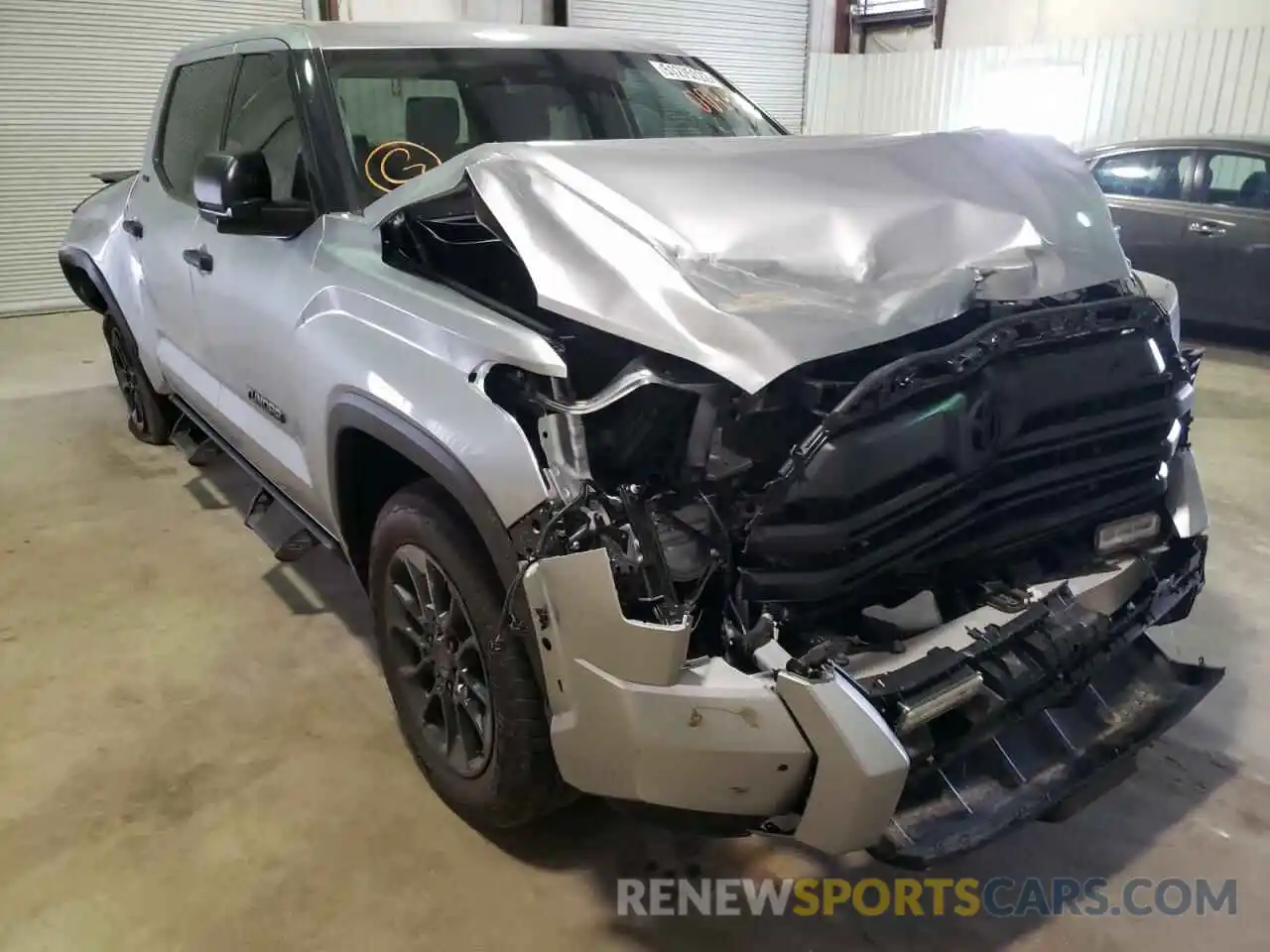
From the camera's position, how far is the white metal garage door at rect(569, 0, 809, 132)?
10.3 m

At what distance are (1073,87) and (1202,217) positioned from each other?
396 cm

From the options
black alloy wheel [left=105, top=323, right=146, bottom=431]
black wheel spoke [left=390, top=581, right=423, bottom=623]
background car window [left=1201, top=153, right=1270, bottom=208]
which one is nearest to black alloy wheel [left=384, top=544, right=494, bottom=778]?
black wheel spoke [left=390, top=581, right=423, bottom=623]

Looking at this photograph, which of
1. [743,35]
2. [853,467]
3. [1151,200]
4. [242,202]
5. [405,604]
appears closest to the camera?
[853,467]

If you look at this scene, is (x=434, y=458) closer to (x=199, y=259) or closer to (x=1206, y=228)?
(x=199, y=259)

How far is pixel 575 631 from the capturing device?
160 cm

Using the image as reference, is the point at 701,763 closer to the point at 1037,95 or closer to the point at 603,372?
the point at 603,372

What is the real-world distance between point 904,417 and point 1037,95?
9875mm

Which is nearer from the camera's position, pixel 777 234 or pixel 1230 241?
pixel 777 234

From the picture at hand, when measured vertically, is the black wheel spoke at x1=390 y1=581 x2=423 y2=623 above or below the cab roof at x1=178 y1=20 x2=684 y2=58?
below

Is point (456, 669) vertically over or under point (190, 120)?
under

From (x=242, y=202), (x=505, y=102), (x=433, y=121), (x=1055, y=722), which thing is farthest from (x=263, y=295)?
(x=1055, y=722)

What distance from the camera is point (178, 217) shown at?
3.39 metres

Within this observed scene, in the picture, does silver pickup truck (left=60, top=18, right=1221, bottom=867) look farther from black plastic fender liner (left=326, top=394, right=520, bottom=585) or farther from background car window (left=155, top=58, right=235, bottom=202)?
background car window (left=155, top=58, right=235, bottom=202)

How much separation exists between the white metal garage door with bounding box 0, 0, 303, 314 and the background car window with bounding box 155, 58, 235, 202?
5.28 m
